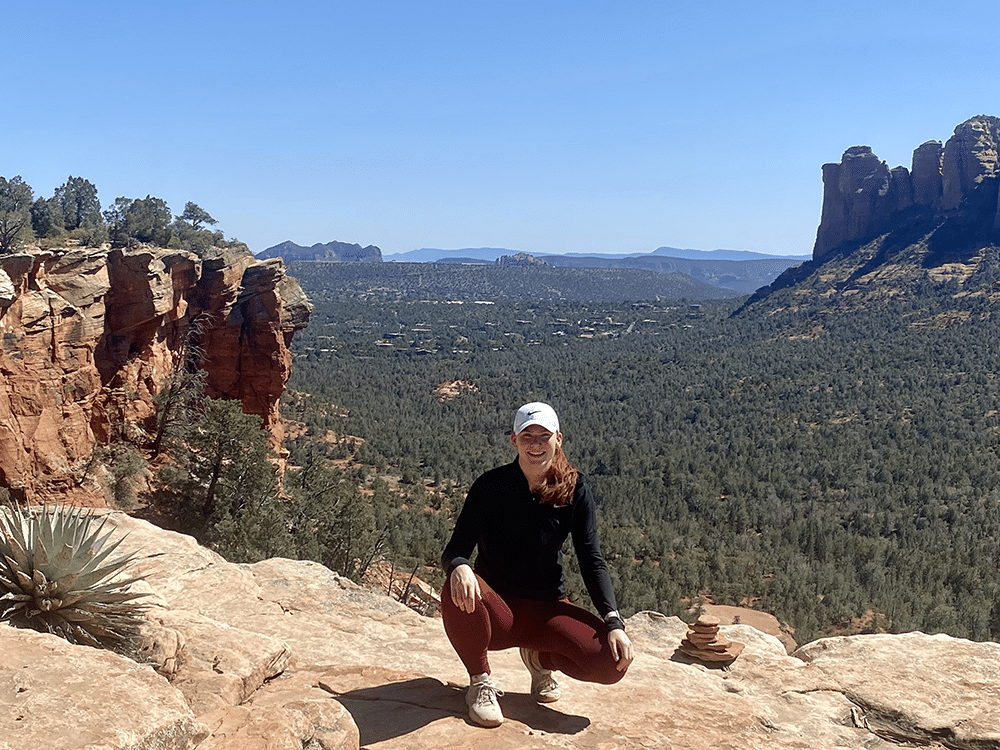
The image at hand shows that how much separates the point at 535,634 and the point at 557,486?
0.93 meters

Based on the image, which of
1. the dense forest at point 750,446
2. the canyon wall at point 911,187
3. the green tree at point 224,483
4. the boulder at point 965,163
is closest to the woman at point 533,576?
the green tree at point 224,483

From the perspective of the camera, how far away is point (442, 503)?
37.7 meters

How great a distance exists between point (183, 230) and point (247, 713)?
2841 cm

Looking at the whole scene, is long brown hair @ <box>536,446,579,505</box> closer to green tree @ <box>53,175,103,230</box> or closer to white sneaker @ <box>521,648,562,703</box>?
white sneaker @ <box>521,648,562,703</box>

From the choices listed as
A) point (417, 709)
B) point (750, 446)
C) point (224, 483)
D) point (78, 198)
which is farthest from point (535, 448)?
point (750, 446)

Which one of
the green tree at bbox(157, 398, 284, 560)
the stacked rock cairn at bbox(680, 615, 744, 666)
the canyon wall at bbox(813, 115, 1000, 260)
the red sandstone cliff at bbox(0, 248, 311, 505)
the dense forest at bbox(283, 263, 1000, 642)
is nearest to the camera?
the stacked rock cairn at bbox(680, 615, 744, 666)

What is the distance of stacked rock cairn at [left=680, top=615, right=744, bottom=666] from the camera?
6.06m

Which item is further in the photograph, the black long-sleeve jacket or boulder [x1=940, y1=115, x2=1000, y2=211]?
boulder [x1=940, y1=115, x2=1000, y2=211]

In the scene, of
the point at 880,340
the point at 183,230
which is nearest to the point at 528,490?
the point at 183,230

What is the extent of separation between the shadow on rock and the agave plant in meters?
1.40

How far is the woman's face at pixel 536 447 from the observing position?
4.32m

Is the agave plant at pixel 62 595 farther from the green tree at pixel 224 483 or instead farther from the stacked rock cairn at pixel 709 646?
the green tree at pixel 224 483

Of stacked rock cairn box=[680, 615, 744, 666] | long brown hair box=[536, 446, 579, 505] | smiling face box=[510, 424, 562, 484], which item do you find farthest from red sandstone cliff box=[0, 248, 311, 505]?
long brown hair box=[536, 446, 579, 505]

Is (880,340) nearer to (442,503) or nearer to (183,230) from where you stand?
(442,503)
